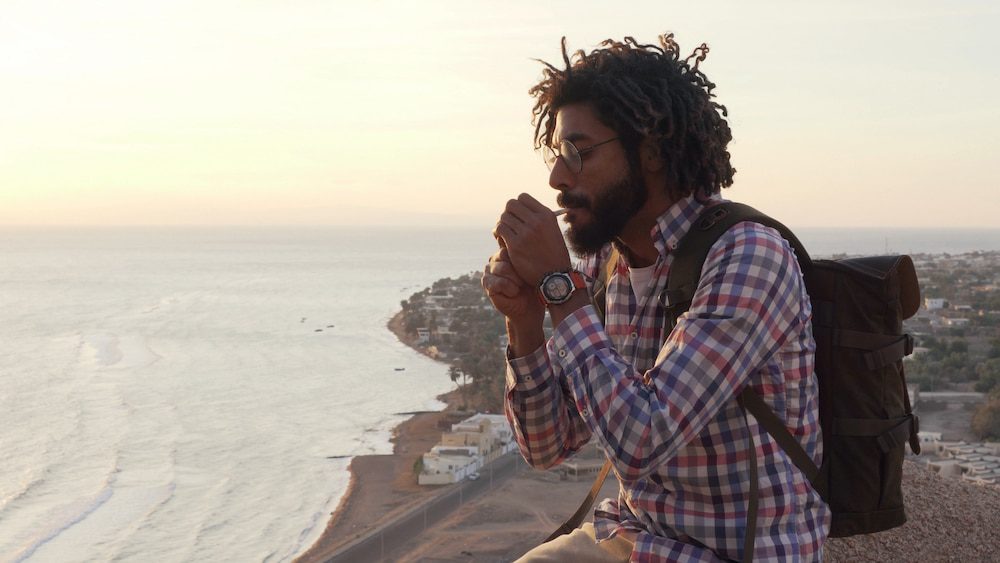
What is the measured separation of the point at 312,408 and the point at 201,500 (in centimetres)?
1170

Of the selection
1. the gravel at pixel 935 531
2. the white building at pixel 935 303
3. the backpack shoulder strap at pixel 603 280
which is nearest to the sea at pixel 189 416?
the gravel at pixel 935 531

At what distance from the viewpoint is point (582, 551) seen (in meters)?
1.99

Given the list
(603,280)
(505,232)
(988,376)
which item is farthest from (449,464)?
(505,232)

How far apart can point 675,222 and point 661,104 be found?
225 mm

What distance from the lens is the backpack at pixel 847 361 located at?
5.84 feet

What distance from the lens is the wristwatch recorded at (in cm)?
176

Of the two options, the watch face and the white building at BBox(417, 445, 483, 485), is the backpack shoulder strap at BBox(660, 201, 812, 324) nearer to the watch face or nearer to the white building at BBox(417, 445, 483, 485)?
the watch face

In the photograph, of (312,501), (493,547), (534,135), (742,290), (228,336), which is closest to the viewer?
(742,290)

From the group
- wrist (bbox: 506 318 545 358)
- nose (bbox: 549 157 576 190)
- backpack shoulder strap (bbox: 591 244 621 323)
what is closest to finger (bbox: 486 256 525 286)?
wrist (bbox: 506 318 545 358)

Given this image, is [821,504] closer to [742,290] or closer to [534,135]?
[742,290]

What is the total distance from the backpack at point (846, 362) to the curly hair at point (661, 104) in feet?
0.47

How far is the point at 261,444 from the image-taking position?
33.2 m

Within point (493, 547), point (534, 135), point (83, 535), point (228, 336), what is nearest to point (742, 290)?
point (534, 135)

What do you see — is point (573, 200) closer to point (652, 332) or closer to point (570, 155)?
point (570, 155)
